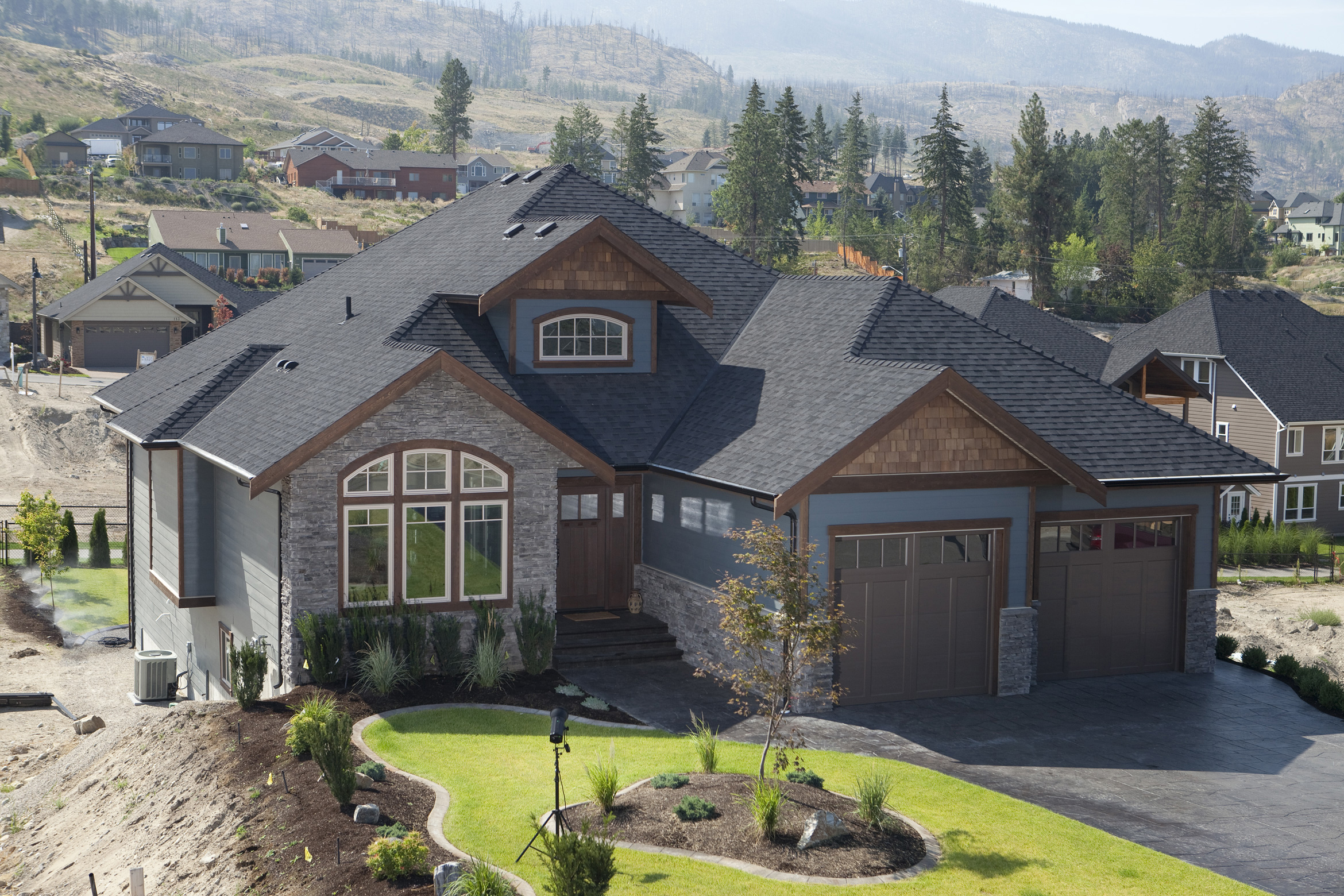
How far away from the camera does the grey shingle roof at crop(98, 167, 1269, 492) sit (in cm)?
1827

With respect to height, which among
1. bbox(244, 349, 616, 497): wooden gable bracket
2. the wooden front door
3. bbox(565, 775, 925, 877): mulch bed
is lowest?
bbox(565, 775, 925, 877): mulch bed

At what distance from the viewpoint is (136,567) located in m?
25.4

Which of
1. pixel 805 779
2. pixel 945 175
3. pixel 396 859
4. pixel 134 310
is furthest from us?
pixel 945 175

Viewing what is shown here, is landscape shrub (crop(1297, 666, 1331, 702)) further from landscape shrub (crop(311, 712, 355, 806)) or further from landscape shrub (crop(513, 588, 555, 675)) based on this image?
landscape shrub (crop(311, 712, 355, 806))

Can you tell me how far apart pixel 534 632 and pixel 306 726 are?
4818mm

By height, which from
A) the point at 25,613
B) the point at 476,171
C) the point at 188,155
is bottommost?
the point at 25,613

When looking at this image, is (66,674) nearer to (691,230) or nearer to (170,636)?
(170,636)

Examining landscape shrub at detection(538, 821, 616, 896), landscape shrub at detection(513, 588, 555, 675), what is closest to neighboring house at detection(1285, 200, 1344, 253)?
landscape shrub at detection(513, 588, 555, 675)

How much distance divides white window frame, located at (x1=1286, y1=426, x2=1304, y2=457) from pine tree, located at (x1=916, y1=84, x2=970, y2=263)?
5206 cm

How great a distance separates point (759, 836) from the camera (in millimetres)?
11984

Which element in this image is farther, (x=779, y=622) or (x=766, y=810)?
(x=779, y=622)

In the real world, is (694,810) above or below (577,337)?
below

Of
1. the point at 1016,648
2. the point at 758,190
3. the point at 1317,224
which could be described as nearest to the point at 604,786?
the point at 1016,648

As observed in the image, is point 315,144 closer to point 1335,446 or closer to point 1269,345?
point 1269,345
